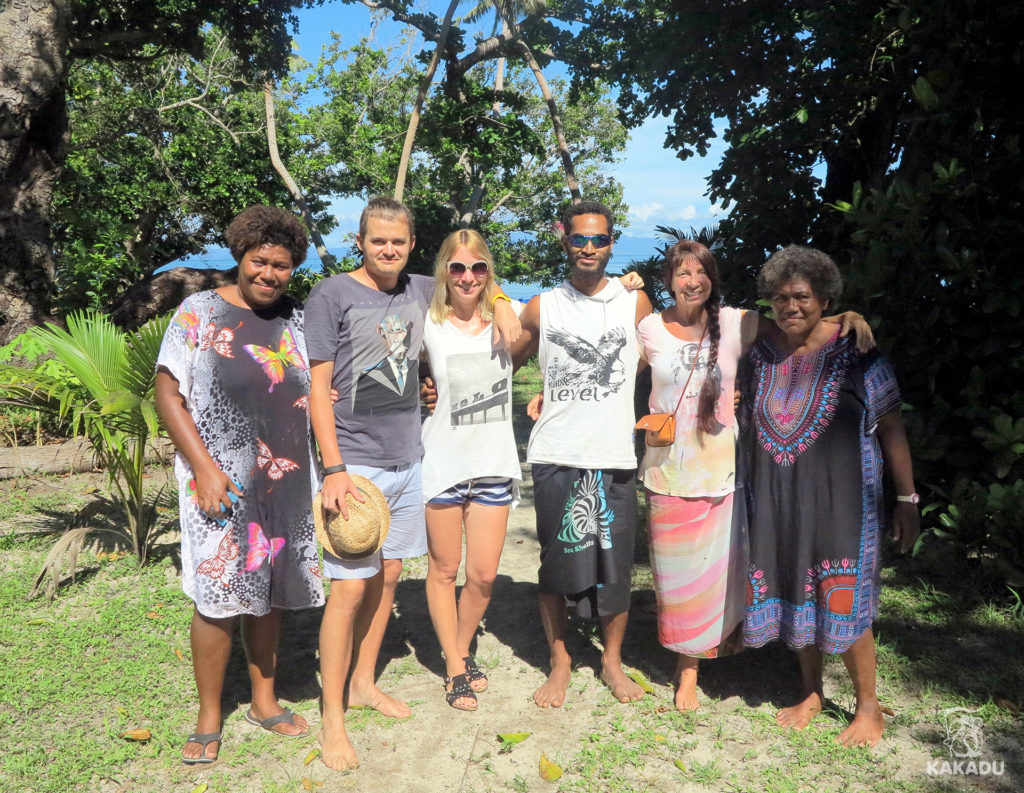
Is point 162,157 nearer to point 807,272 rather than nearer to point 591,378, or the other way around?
point 591,378

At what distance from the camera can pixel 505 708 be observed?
3492 millimetres

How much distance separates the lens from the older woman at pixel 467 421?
128 inches

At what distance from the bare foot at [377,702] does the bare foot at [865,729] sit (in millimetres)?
1749

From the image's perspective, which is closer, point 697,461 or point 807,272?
point 807,272

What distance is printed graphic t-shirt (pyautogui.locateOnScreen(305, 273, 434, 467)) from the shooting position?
9.99 ft

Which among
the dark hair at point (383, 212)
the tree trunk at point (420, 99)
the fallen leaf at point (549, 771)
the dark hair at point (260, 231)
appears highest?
the tree trunk at point (420, 99)

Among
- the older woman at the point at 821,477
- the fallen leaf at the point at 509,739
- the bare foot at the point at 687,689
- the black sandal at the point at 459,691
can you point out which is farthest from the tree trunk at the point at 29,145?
the bare foot at the point at 687,689

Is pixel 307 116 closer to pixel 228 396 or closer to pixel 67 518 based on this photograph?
pixel 67 518

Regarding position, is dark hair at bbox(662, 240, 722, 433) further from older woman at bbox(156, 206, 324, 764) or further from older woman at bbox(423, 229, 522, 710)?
older woman at bbox(156, 206, 324, 764)

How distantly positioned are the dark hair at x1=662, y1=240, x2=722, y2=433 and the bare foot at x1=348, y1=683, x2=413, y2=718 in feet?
5.58

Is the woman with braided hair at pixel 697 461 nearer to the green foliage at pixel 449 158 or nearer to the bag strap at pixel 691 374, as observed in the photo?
the bag strap at pixel 691 374

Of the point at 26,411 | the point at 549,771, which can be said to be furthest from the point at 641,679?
the point at 26,411

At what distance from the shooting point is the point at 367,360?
3098 millimetres

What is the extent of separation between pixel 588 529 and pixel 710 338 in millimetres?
926
